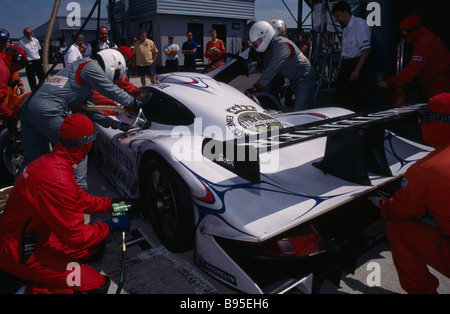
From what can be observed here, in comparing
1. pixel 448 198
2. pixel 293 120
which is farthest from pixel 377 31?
pixel 448 198

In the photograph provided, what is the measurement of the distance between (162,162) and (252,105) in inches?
53.9

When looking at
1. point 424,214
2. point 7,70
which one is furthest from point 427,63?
point 7,70

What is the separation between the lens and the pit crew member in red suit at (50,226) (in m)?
1.96

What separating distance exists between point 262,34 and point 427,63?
7.53ft

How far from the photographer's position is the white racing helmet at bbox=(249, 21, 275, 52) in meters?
4.80

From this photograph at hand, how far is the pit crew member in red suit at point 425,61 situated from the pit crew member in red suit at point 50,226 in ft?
13.4

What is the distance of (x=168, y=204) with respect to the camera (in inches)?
102

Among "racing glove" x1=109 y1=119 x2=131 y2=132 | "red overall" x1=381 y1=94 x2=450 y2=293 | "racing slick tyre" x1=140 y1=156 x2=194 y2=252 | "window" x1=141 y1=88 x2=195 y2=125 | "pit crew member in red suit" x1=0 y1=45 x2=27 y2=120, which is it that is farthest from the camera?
"pit crew member in red suit" x1=0 y1=45 x2=27 y2=120

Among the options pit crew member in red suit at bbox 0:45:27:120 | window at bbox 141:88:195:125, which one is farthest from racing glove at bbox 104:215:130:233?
pit crew member in red suit at bbox 0:45:27:120

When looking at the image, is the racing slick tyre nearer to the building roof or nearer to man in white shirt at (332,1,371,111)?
man in white shirt at (332,1,371,111)

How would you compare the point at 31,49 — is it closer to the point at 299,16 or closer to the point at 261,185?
the point at 299,16

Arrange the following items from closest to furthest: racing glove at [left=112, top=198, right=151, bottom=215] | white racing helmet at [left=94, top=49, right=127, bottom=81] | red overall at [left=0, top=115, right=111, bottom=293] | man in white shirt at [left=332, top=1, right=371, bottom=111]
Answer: red overall at [left=0, top=115, right=111, bottom=293], racing glove at [left=112, top=198, right=151, bottom=215], white racing helmet at [left=94, top=49, right=127, bottom=81], man in white shirt at [left=332, top=1, right=371, bottom=111]

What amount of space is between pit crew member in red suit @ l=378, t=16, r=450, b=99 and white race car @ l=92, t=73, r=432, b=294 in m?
1.77
